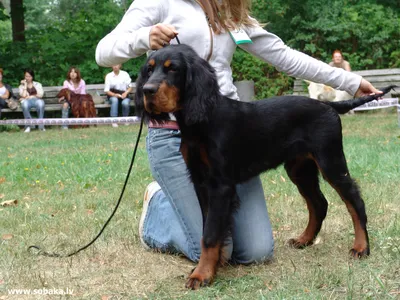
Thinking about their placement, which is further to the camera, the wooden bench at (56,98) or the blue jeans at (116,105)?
the wooden bench at (56,98)

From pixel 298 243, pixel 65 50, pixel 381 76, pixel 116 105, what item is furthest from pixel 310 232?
pixel 65 50

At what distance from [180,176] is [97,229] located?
3.37ft

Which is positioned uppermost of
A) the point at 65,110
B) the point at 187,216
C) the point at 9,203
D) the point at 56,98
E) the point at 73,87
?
the point at 187,216

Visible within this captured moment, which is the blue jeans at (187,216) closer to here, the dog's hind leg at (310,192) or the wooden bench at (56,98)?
the dog's hind leg at (310,192)

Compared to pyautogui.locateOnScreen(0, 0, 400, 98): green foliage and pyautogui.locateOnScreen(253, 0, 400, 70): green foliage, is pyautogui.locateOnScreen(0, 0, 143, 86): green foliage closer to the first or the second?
pyautogui.locateOnScreen(0, 0, 400, 98): green foliage

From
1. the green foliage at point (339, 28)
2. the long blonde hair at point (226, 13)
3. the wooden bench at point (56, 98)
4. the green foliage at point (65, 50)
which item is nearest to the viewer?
the long blonde hair at point (226, 13)

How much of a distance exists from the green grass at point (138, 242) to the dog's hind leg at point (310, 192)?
0.33 feet

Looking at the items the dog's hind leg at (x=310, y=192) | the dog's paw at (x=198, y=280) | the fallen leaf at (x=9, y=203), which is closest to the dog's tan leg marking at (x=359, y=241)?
the dog's hind leg at (x=310, y=192)

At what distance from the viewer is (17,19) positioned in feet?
60.7

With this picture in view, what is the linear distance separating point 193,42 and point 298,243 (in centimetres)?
144

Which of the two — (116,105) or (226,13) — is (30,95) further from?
(226,13)

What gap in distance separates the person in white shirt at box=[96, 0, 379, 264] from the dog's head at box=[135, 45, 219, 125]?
47cm

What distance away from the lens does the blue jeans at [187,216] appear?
3.65m

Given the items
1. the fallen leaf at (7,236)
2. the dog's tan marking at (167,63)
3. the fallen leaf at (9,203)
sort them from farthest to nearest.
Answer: the fallen leaf at (9,203) → the fallen leaf at (7,236) → the dog's tan marking at (167,63)
